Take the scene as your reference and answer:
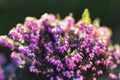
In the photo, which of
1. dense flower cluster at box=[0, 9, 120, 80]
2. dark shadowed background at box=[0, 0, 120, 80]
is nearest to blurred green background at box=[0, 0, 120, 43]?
dark shadowed background at box=[0, 0, 120, 80]

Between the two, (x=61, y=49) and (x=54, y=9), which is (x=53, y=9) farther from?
(x=61, y=49)

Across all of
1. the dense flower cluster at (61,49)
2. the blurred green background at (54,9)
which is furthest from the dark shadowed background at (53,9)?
the dense flower cluster at (61,49)

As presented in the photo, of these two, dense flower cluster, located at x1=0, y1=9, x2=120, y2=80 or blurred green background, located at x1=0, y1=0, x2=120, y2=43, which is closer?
dense flower cluster, located at x1=0, y1=9, x2=120, y2=80

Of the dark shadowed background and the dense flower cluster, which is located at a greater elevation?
the dark shadowed background

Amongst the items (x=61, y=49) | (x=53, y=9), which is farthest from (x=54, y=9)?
(x=61, y=49)

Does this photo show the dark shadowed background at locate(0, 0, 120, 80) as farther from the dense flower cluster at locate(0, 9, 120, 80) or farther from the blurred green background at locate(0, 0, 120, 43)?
the dense flower cluster at locate(0, 9, 120, 80)
